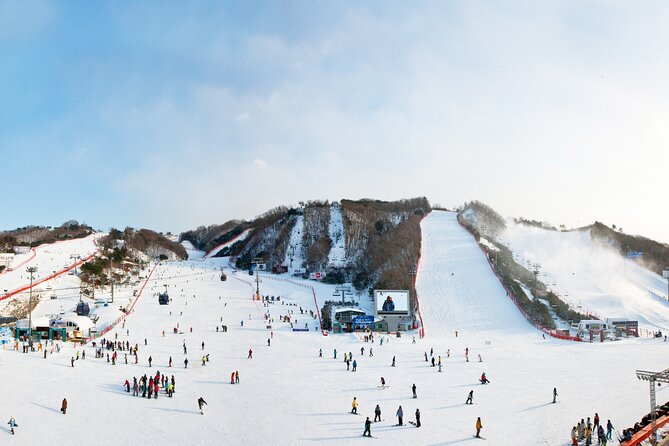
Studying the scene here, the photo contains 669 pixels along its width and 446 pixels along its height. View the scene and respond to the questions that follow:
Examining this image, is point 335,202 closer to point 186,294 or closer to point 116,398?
point 186,294

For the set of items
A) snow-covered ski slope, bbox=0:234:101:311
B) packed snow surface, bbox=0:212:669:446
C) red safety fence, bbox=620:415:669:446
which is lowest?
packed snow surface, bbox=0:212:669:446

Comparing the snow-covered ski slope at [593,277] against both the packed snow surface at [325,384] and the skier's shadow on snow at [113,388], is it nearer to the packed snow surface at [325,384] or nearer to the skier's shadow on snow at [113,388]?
the packed snow surface at [325,384]

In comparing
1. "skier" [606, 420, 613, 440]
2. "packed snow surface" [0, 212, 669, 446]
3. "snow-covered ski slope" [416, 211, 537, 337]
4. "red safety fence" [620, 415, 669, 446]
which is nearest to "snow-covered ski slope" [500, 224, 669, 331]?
"snow-covered ski slope" [416, 211, 537, 337]

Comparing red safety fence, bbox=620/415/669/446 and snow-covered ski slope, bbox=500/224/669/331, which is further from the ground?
snow-covered ski slope, bbox=500/224/669/331

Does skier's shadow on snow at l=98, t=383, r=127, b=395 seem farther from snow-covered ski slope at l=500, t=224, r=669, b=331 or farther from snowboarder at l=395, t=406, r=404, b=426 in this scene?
snow-covered ski slope at l=500, t=224, r=669, b=331

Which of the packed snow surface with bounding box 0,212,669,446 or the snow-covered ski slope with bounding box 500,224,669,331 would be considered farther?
the snow-covered ski slope with bounding box 500,224,669,331

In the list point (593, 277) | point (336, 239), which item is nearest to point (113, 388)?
point (593, 277)

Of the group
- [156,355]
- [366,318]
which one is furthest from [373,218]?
[156,355]
